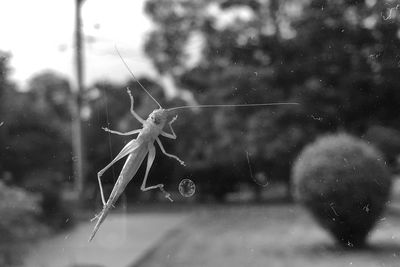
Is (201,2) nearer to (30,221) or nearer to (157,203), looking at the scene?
(157,203)

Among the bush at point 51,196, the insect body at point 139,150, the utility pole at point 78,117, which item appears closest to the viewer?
the insect body at point 139,150

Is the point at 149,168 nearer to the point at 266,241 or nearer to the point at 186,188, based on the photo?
the point at 186,188

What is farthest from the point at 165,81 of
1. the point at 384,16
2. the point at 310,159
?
the point at 384,16

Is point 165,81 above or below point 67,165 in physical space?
above

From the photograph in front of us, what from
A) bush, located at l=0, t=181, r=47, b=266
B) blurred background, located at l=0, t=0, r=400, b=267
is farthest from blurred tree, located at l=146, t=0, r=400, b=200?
bush, located at l=0, t=181, r=47, b=266

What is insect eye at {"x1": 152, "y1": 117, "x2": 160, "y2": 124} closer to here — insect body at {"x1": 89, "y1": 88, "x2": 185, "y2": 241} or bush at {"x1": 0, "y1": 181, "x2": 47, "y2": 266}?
insect body at {"x1": 89, "y1": 88, "x2": 185, "y2": 241}

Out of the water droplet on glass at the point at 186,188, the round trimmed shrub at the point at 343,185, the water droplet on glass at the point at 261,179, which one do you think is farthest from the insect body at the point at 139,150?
the round trimmed shrub at the point at 343,185

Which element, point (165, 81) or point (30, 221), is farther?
point (30, 221)

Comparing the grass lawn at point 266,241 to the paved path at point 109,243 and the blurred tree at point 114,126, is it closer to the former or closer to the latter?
the paved path at point 109,243
